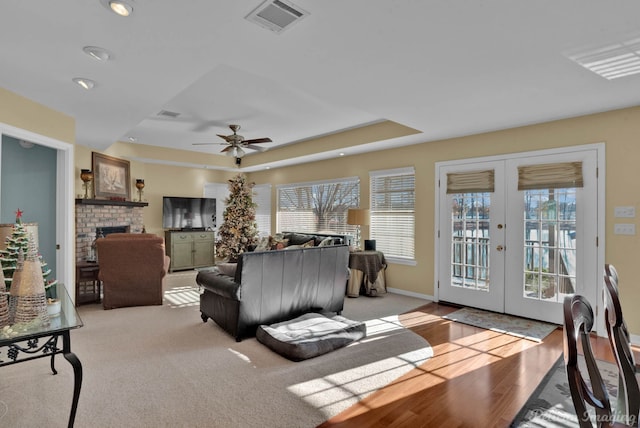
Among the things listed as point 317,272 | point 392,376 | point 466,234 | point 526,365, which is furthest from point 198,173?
point 526,365

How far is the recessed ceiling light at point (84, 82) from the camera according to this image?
9.95ft

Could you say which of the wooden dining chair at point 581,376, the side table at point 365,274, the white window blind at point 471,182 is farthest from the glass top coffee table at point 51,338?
the white window blind at point 471,182

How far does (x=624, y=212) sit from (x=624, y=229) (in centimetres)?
18

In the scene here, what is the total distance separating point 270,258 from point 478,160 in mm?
Answer: 3177

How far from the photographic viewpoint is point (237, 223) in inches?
243

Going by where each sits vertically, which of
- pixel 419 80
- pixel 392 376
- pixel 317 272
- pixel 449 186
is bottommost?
pixel 392 376

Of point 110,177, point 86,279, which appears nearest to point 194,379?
point 86,279

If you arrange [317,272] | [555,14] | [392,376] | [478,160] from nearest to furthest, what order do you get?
[555,14], [392,376], [317,272], [478,160]

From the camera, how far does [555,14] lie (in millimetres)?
2008

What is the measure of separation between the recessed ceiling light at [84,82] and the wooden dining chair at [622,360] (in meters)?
3.97

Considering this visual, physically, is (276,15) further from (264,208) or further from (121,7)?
(264,208)

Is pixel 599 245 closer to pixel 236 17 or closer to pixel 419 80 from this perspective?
pixel 419 80

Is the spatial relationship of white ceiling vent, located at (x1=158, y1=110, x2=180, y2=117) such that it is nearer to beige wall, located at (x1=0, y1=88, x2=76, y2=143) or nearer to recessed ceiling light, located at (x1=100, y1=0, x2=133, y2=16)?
beige wall, located at (x1=0, y1=88, x2=76, y2=143)

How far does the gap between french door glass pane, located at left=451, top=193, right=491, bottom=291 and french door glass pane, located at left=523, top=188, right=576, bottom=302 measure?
0.49 metres
